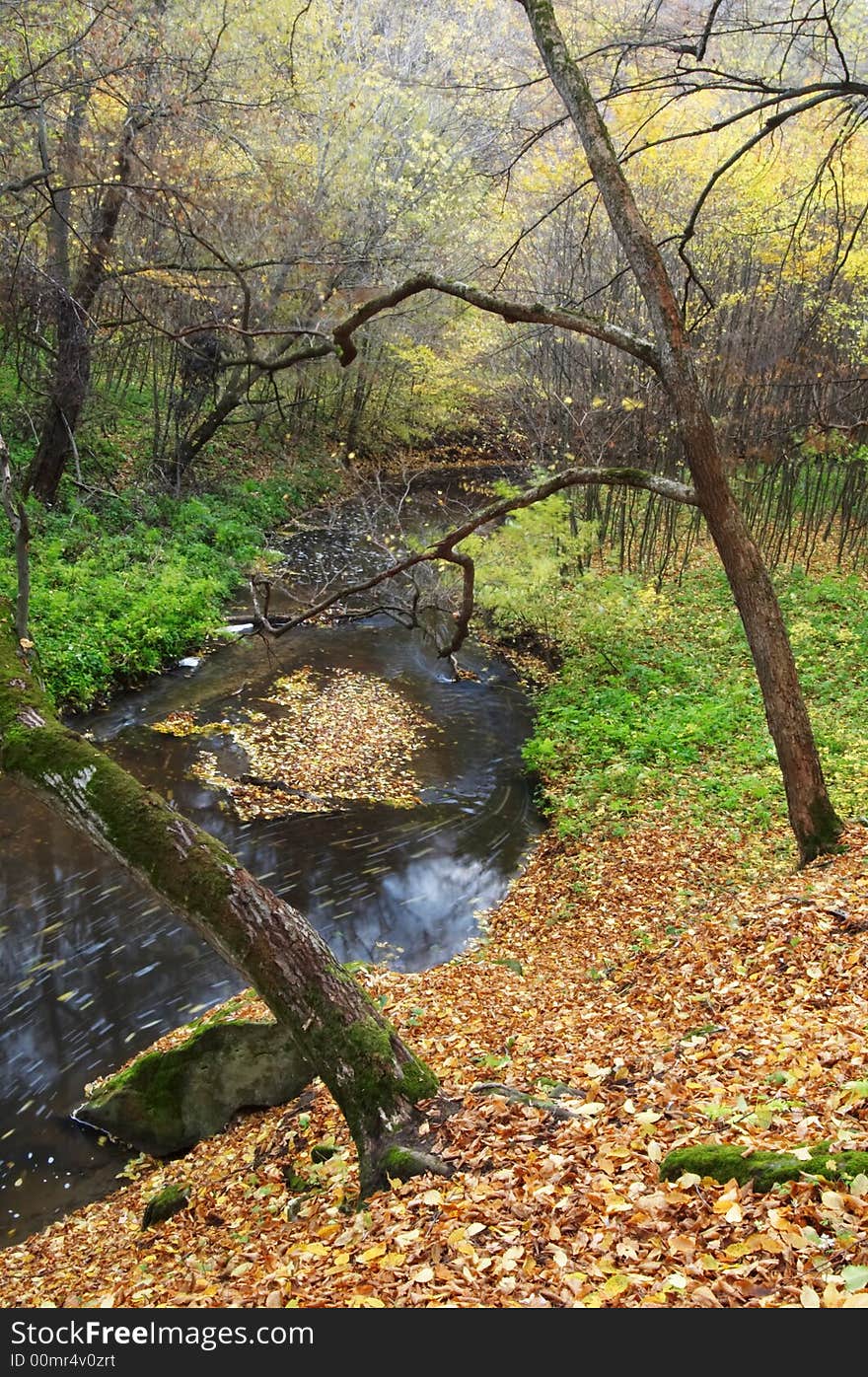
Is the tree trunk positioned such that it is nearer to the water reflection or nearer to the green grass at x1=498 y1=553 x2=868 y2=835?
the water reflection

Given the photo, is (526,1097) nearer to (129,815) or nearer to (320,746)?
(129,815)

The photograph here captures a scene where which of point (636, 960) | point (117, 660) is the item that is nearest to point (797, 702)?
point (636, 960)

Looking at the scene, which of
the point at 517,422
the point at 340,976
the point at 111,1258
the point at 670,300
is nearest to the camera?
the point at 340,976

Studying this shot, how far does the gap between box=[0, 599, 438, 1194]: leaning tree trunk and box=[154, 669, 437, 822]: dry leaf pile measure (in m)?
5.20

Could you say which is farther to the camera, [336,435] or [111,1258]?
[336,435]

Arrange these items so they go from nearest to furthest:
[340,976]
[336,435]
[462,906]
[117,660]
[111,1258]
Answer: [340,976] → [111,1258] → [462,906] → [117,660] → [336,435]

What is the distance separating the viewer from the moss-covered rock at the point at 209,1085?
16.6ft

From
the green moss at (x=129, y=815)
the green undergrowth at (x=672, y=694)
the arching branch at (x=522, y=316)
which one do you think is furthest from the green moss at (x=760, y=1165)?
the green undergrowth at (x=672, y=694)

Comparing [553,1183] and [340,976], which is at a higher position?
[340,976]

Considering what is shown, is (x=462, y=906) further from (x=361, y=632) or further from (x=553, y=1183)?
(x=361, y=632)

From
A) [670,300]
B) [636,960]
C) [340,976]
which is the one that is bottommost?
[636,960]

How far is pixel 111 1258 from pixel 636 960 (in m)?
3.45

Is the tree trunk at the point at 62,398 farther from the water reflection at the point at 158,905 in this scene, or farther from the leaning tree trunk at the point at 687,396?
the leaning tree trunk at the point at 687,396

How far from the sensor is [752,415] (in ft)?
47.7
